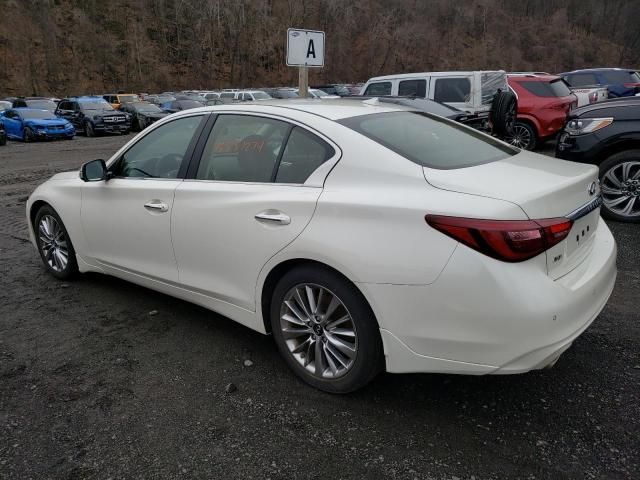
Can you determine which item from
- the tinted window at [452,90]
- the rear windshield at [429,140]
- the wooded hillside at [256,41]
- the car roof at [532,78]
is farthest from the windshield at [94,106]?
the rear windshield at [429,140]

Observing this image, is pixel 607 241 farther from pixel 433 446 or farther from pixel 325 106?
pixel 325 106

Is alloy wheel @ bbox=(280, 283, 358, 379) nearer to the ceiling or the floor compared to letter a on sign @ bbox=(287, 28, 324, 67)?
nearer to the floor

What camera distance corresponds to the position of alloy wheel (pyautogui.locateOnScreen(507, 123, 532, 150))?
1141 centimetres

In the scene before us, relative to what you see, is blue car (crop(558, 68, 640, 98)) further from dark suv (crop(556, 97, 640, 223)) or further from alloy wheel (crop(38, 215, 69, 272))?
alloy wheel (crop(38, 215, 69, 272))

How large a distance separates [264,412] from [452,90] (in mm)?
10006

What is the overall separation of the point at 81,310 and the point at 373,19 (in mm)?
64912

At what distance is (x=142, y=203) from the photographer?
369 cm

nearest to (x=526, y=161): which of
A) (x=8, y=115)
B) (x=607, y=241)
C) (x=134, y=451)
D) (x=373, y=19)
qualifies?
(x=607, y=241)

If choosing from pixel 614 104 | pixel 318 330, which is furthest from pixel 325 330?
pixel 614 104

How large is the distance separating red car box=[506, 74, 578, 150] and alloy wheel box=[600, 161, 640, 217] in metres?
5.37

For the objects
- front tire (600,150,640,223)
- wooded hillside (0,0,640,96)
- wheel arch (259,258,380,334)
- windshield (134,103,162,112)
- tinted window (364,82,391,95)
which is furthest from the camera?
wooded hillside (0,0,640,96)

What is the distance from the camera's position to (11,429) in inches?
107

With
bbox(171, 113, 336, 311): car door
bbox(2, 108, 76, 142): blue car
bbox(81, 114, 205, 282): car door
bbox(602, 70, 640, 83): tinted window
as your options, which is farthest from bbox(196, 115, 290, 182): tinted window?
bbox(2, 108, 76, 142): blue car

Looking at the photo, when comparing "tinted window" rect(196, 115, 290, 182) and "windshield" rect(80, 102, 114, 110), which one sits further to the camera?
"windshield" rect(80, 102, 114, 110)
